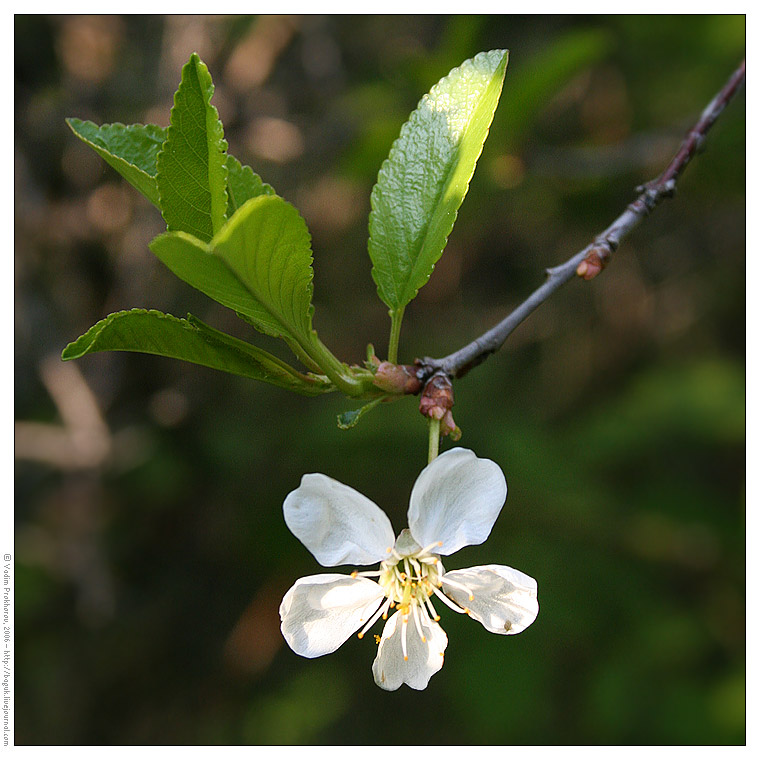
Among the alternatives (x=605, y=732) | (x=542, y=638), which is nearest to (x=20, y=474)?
(x=542, y=638)

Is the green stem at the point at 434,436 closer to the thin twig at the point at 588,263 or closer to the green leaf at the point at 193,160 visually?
the thin twig at the point at 588,263

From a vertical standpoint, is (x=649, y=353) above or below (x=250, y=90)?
below

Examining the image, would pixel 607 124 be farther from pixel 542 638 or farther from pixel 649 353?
pixel 542 638

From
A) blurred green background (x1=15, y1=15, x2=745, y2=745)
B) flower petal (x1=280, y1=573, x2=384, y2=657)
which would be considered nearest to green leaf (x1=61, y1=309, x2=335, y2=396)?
flower petal (x1=280, y1=573, x2=384, y2=657)

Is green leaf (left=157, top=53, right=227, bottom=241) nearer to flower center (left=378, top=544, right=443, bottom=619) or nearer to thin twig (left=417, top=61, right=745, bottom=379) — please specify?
thin twig (left=417, top=61, right=745, bottom=379)

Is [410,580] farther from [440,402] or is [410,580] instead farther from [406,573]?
[440,402]

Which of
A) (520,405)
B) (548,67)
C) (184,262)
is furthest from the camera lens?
(520,405)
